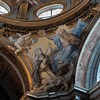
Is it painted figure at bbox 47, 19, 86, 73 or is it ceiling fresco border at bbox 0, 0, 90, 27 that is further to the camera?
ceiling fresco border at bbox 0, 0, 90, 27

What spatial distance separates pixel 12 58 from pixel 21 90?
1641 millimetres

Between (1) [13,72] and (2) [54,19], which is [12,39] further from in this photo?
(2) [54,19]

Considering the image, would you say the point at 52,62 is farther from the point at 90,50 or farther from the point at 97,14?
the point at 97,14

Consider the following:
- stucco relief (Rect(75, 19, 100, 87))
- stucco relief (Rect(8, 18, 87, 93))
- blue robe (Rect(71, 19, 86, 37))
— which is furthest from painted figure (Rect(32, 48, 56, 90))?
blue robe (Rect(71, 19, 86, 37))

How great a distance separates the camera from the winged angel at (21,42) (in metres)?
12.8

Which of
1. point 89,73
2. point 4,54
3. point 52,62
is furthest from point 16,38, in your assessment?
point 89,73

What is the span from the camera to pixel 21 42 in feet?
42.5

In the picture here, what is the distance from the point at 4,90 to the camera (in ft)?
47.1

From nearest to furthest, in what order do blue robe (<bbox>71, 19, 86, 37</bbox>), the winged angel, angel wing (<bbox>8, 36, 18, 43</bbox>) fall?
blue robe (<bbox>71, 19, 86, 37</bbox>) < the winged angel < angel wing (<bbox>8, 36, 18, 43</bbox>)

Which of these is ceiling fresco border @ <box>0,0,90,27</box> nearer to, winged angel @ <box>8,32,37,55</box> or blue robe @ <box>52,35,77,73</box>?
winged angel @ <box>8,32,37,55</box>

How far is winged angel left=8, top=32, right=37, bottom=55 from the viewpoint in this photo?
12789 millimetres

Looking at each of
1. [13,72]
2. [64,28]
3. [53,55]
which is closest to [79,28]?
[64,28]

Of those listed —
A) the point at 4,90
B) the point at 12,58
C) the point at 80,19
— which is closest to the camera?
the point at 80,19

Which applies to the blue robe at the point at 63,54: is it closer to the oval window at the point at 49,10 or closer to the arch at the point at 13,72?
the arch at the point at 13,72
